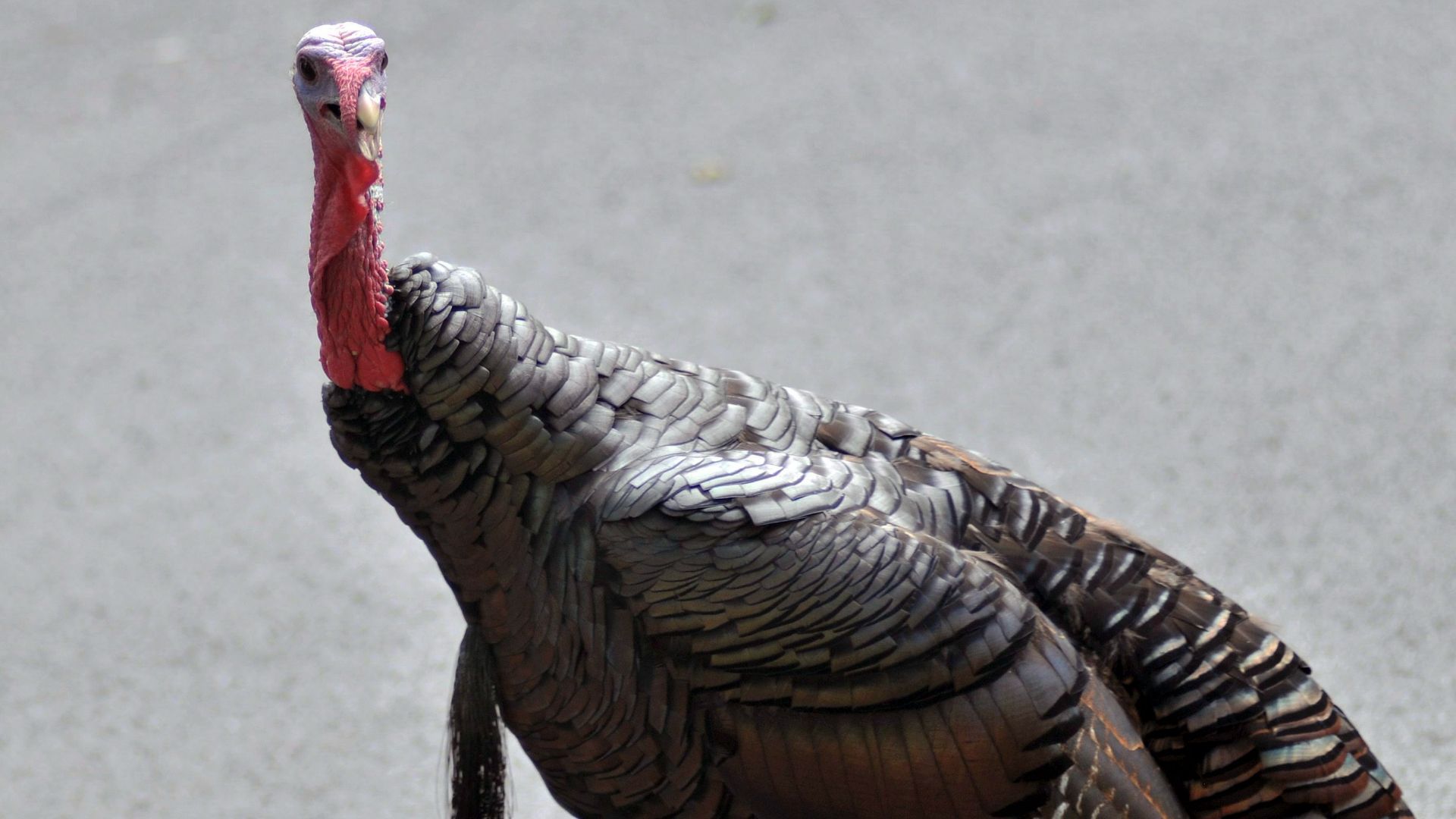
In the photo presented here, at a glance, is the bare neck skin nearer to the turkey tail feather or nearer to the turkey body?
the turkey body

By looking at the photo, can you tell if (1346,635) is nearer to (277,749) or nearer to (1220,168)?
(1220,168)

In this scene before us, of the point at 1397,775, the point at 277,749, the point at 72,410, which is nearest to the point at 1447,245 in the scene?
the point at 1397,775

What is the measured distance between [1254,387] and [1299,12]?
2458mm

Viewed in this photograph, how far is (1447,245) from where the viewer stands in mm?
5250

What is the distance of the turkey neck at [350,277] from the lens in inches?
100.0

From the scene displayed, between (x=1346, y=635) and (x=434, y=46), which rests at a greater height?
(x=434, y=46)

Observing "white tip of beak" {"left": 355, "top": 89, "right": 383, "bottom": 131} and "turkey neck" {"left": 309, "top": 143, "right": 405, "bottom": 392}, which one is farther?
"turkey neck" {"left": 309, "top": 143, "right": 405, "bottom": 392}

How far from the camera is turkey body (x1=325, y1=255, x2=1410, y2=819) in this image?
2.48 m

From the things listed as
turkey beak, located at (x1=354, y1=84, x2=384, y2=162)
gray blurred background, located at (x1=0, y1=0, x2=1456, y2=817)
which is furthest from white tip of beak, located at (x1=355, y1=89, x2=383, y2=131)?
→ gray blurred background, located at (x1=0, y1=0, x2=1456, y2=817)

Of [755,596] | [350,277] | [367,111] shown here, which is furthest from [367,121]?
[755,596]

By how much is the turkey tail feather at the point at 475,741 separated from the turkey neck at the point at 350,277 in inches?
21.2

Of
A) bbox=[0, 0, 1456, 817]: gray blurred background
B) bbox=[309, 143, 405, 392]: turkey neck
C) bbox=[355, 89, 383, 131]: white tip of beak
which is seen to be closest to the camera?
bbox=[355, 89, 383, 131]: white tip of beak

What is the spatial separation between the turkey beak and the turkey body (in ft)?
0.91

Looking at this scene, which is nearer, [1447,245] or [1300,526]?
[1300,526]
